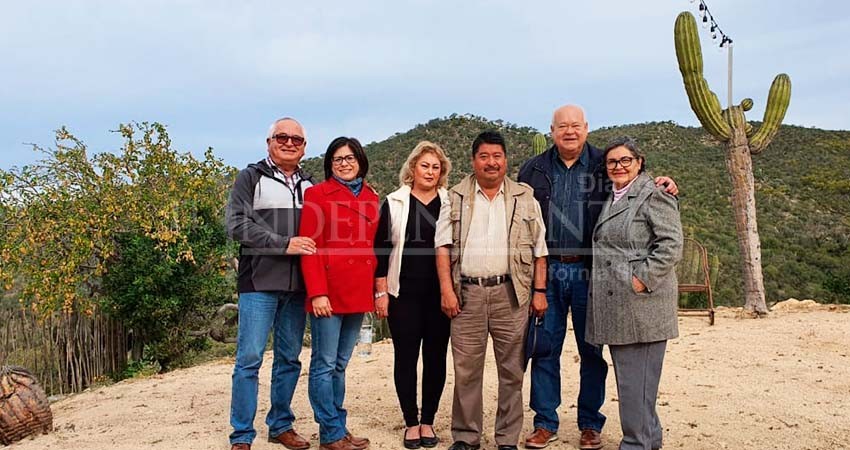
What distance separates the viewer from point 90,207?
27.2ft

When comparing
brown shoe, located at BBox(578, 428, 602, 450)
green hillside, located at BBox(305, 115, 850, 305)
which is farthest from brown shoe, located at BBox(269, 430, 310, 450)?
green hillside, located at BBox(305, 115, 850, 305)

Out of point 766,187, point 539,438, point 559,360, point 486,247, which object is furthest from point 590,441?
point 766,187

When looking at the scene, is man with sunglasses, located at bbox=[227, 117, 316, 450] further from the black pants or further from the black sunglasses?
the black pants

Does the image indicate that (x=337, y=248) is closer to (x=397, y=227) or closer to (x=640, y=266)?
(x=397, y=227)

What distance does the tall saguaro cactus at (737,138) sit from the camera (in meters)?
9.77

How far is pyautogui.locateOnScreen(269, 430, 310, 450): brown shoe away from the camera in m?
4.04

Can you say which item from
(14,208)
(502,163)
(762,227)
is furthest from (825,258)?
(14,208)

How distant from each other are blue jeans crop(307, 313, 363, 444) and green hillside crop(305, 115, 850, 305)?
11.4 m

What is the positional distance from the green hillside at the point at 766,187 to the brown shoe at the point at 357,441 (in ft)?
36.9

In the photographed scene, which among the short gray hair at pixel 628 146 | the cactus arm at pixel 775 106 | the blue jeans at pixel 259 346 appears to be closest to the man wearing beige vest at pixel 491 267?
the short gray hair at pixel 628 146

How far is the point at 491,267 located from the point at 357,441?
1.41 metres

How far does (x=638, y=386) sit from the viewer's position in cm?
355

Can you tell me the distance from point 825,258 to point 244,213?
16194 millimetres

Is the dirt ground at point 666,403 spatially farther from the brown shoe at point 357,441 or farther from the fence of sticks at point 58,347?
the fence of sticks at point 58,347
